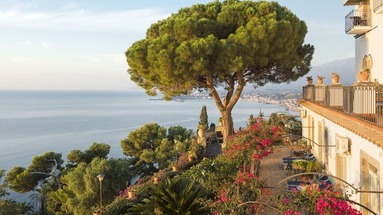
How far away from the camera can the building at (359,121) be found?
709 centimetres

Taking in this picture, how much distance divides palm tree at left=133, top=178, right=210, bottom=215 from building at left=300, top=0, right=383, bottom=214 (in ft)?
12.1

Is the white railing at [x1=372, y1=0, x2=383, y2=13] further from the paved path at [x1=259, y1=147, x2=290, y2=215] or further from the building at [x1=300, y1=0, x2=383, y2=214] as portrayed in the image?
the paved path at [x1=259, y1=147, x2=290, y2=215]

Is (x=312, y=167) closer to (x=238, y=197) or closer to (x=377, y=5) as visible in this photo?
(x=377, y=5)

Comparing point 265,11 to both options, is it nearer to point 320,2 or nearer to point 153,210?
point 320,2

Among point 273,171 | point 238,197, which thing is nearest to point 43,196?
point 273,171

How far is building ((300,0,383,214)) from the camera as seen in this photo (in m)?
7.09

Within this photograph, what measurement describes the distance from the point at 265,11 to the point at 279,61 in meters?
2.77

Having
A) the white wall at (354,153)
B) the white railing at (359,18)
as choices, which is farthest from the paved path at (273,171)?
A: the white railing at (359,18)

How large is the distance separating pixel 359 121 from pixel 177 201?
15.9 ft

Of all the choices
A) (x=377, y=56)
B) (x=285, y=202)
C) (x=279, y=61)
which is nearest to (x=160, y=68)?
(x=279, y=61)

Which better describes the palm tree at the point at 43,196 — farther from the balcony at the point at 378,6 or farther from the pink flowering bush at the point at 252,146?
the balcony at the point at 378,6

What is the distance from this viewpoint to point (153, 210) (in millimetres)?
9867

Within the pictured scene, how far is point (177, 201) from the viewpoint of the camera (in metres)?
9.72

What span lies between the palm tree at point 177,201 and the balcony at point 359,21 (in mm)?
9751
